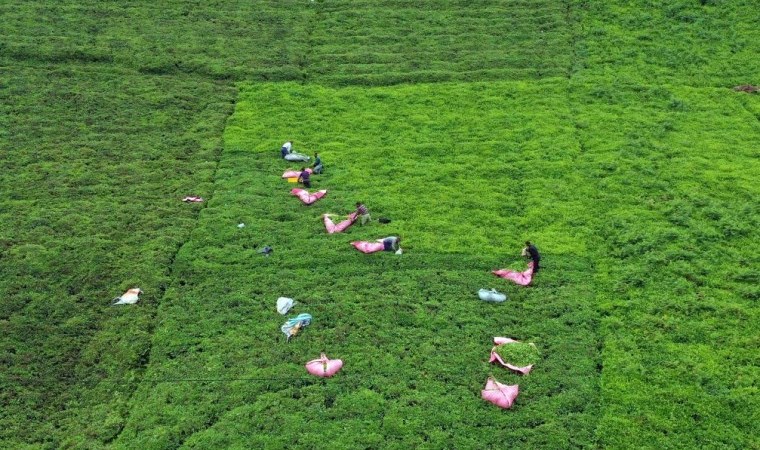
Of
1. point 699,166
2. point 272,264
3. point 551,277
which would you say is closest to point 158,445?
point 272,264

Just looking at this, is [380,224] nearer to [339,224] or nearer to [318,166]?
[339,224]

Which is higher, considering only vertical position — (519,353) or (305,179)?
(305,179)

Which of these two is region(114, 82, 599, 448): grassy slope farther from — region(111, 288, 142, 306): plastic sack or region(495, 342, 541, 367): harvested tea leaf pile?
region(111, 288, 142, 306): plastic sack

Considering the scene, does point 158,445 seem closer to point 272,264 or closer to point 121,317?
point 121,317

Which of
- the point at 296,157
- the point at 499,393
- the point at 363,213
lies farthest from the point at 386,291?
the point at 296,157

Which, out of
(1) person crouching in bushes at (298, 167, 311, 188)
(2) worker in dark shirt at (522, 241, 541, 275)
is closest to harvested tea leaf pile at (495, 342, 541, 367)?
(2) worker in dark shirt at (522, 241, 541, 275)

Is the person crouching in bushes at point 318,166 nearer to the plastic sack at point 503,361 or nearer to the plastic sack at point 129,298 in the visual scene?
the plastic sack at point 129,298

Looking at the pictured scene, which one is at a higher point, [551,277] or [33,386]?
[551,277]
